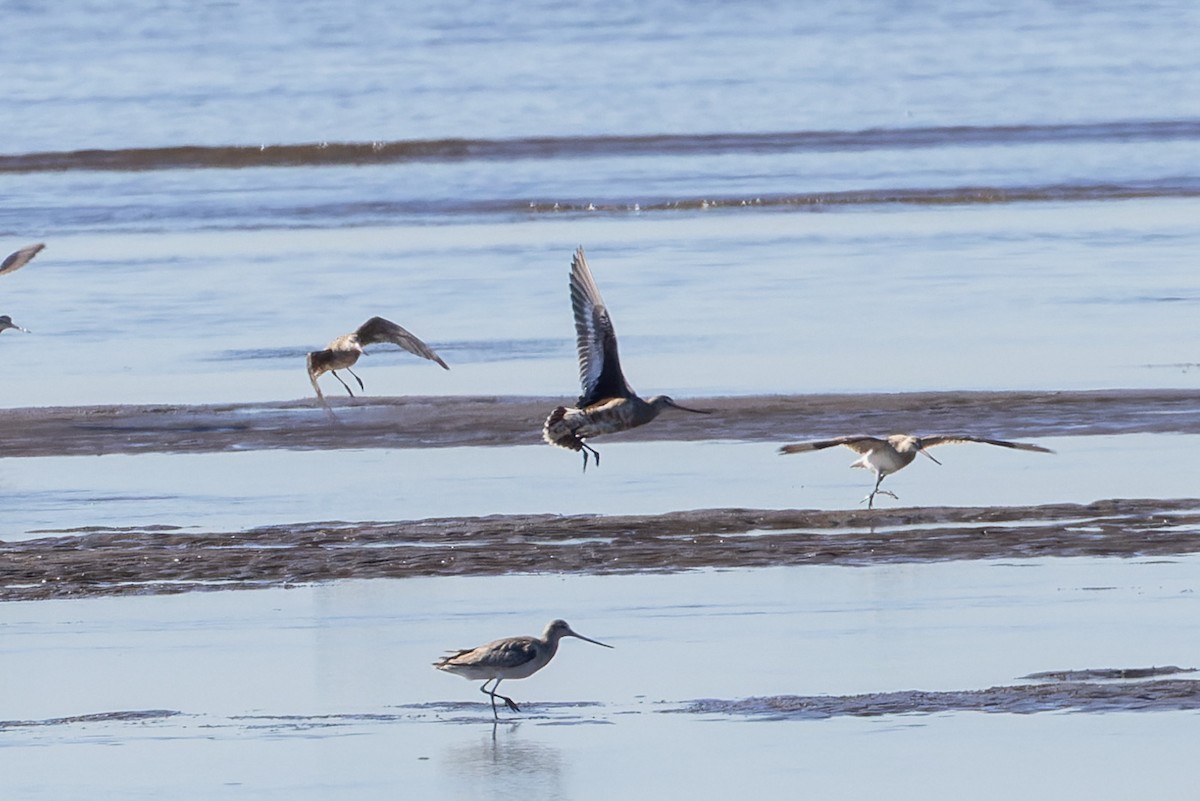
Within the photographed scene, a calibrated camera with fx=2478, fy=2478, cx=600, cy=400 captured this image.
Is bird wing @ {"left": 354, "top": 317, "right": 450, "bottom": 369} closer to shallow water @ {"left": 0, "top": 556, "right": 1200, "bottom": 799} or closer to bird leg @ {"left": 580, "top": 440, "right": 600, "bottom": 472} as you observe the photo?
bird leg @ {"left": 580, "top": 440, "right": 600, "bottom": 472}

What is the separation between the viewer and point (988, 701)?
7434 millimetres

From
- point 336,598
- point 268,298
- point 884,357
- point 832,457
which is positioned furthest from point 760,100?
point 336,598

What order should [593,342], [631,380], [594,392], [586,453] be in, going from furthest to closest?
1. [631,380]
2. [586,453]
3. [594,392]
4. [593,342]

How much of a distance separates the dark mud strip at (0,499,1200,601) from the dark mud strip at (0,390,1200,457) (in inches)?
89.3

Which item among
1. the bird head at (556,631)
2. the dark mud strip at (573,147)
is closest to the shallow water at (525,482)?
the bird head at (556,631)

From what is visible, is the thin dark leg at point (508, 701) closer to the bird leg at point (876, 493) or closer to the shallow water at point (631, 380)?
the shallow water at point (631, 380)

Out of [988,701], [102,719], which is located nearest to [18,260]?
[102,719]

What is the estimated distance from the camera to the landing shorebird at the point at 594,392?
34.2 feet

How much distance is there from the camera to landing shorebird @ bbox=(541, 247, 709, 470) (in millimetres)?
10438

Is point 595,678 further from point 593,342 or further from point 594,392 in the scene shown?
point 594,392

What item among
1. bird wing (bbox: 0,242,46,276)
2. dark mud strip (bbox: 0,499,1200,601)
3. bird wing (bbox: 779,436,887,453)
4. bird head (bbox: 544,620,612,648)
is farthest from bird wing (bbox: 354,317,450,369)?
bird wing (bbox: 0,242,46,276)

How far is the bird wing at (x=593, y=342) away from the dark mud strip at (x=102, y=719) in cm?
328

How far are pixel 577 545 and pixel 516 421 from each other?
338 centimetres

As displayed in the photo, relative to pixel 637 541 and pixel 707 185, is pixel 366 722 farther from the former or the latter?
pixel 707 185
